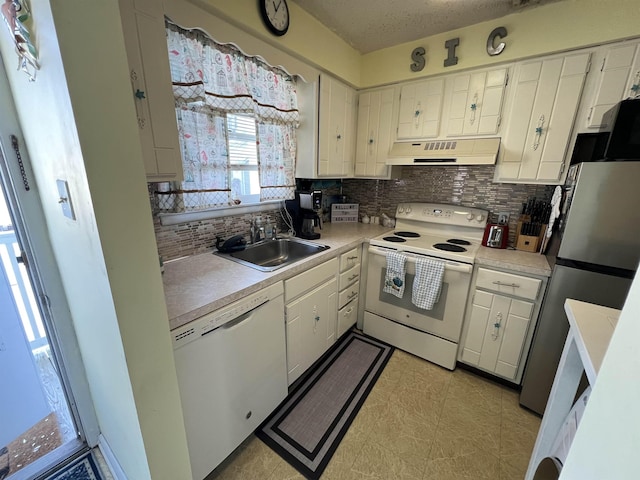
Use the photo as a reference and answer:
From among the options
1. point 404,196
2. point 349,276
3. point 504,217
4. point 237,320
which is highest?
point 404,196

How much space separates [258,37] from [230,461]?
2.38 m

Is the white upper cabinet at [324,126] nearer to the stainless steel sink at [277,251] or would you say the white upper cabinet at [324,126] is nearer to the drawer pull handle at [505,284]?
the stainless steel sink at [277,251]

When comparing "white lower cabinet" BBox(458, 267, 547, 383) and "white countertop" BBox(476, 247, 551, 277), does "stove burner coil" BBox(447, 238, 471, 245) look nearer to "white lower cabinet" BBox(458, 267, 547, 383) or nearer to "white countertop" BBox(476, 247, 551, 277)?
"white countertop" BBox(476, 247, 551, 277)

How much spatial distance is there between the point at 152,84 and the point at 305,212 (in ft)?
4.28

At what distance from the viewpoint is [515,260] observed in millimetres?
1726

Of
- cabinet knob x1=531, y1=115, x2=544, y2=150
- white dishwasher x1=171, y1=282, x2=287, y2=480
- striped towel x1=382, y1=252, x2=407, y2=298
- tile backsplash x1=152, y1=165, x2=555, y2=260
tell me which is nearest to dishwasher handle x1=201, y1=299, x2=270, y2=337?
white dishwasher x1=171, y1=282, x2=287, y2=480

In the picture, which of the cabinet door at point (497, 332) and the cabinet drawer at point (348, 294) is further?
the cabinet drawer at point (348, 294)

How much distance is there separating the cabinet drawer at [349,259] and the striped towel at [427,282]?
498mm

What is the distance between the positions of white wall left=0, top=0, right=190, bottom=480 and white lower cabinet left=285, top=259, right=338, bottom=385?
752 mm

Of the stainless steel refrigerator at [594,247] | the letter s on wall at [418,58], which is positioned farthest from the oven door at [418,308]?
the letter s on wall at [418,58]

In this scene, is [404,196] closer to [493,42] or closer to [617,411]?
[493,42]

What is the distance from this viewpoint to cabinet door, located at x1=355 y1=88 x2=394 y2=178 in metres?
2.33

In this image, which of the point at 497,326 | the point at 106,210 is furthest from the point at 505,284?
the point at 106,210

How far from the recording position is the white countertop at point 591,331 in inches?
25.0
